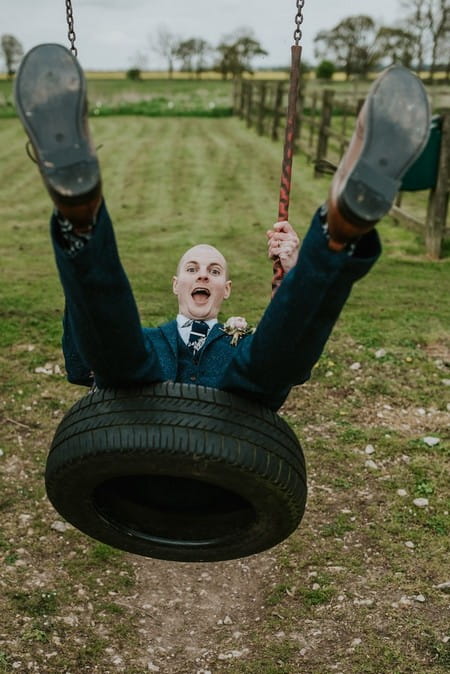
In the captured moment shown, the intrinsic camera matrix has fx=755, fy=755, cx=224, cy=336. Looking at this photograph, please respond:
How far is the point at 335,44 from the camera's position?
135 ft

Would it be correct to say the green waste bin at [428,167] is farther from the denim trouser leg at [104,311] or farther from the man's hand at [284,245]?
the denim trouser leg at [104,311]

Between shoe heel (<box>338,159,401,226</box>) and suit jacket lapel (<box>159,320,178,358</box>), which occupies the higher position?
shoe heel (<box>338,159,401,226</box>)

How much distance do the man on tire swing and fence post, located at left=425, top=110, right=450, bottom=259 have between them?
263 inches

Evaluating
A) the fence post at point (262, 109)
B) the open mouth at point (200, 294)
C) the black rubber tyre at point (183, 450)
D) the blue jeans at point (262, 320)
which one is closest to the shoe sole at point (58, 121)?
the blue jeans at point (262, 320)

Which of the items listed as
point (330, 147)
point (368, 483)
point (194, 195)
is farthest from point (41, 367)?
point (330, 147)

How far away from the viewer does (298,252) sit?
2.11 metres

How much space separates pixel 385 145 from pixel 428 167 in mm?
7141

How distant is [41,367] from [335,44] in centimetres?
3923

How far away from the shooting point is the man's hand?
280 cm

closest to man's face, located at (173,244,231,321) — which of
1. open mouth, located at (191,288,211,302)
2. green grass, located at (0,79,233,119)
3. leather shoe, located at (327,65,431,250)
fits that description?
open mouth, located at (191,288,211,302)

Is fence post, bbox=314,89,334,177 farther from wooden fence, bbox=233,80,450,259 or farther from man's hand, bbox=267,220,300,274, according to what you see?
man's hand, bbox=267,220,300,274

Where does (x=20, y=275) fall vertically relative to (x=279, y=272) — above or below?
below

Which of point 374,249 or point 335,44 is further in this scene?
point 335,44

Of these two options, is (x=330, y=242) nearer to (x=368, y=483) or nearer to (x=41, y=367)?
(x=368, y=483)
